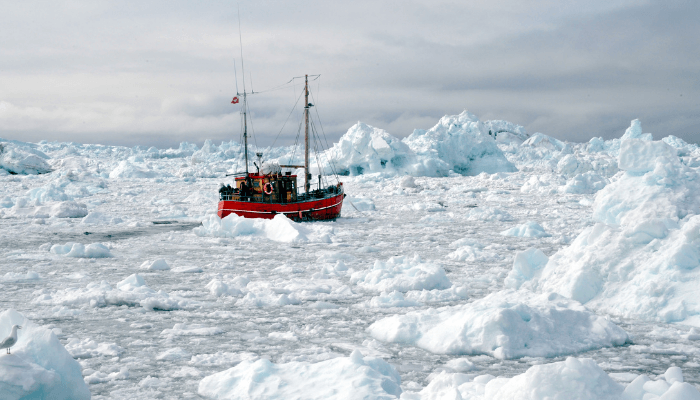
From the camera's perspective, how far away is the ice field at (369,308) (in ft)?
14.3

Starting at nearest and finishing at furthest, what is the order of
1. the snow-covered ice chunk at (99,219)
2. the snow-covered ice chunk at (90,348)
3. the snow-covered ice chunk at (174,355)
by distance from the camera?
1. the snow-covered ice chunk at (174,355)
2. the snow-covered ice chunk at (90,348)
3. the snow-covered ice chunk at (99,219)

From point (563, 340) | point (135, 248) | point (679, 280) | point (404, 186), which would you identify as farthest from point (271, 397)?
point (404, 186)

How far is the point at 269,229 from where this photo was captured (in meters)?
16.0

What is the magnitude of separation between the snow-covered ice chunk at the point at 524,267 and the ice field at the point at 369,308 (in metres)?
0.03

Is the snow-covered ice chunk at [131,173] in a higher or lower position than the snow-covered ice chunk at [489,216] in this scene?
higher

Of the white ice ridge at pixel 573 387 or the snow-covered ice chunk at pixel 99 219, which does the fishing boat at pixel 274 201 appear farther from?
the white ice ridge at pixel 573 387

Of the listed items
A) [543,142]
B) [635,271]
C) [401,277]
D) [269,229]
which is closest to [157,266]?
[401,277]

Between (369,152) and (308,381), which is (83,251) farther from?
(369,152)

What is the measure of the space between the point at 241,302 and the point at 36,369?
412cm

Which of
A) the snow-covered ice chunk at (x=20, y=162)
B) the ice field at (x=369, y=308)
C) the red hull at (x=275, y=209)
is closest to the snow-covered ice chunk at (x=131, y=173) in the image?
the snow-covered ice chunk at (x=20, y=162)

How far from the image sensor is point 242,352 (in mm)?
5758

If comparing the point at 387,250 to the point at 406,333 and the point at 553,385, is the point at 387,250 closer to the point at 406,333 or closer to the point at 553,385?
the point at 406,333

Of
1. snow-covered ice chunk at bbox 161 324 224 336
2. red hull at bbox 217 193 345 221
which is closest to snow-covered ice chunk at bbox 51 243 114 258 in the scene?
snow-covered ice chunk at bbox 161 324 224 336

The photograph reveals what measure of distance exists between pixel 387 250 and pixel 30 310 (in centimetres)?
835
